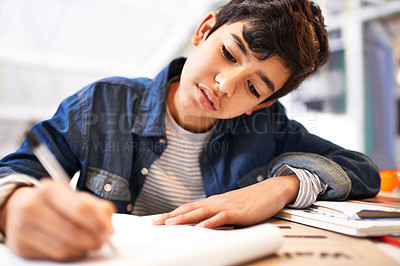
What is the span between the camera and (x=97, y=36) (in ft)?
10.8

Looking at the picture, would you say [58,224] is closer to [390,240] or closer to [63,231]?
[63,231]

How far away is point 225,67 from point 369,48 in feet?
7.03

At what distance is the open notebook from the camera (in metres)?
0.29

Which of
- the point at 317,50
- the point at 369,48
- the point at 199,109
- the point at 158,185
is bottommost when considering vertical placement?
the point at 158,185

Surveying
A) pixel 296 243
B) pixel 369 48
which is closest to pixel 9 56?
pixel 369 48

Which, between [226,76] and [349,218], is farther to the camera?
[226,76]

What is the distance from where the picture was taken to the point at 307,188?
0.63 meters

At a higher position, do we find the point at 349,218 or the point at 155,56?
the point at 155,56

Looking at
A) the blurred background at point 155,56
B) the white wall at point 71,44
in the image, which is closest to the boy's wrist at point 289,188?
the blurred background at point 155,56

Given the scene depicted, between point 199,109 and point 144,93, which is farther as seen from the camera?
point 144,93

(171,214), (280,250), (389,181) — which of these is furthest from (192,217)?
(389,181)

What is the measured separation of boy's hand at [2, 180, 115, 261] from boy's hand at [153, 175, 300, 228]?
201 mm

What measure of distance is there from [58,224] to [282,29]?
573 mm

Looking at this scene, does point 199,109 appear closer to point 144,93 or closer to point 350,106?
point 144,93
